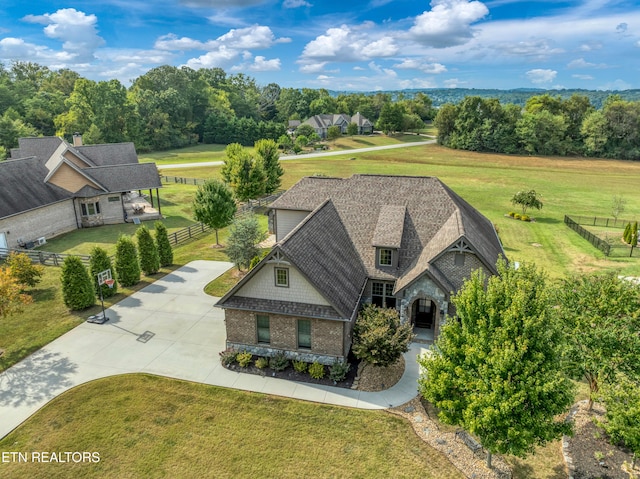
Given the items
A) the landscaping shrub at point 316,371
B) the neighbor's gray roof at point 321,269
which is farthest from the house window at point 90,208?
the landscaping shrub at point 316,371

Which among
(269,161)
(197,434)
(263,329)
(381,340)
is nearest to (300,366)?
(263,329)

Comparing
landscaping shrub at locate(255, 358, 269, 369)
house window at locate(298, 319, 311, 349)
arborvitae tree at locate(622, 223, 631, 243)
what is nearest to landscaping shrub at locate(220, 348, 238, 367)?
landscaping shrub at locate(255, 358, 269, 369)

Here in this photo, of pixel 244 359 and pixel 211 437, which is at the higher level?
pixel 244 359

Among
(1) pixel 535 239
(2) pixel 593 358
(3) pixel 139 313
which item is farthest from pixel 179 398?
(1) pixel 535 239

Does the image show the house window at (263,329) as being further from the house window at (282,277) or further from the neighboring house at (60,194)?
the neighboring house at (60,194)

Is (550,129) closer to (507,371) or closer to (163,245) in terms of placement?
(163,245)

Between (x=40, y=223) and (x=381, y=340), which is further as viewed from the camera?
(x=40, y=223)
